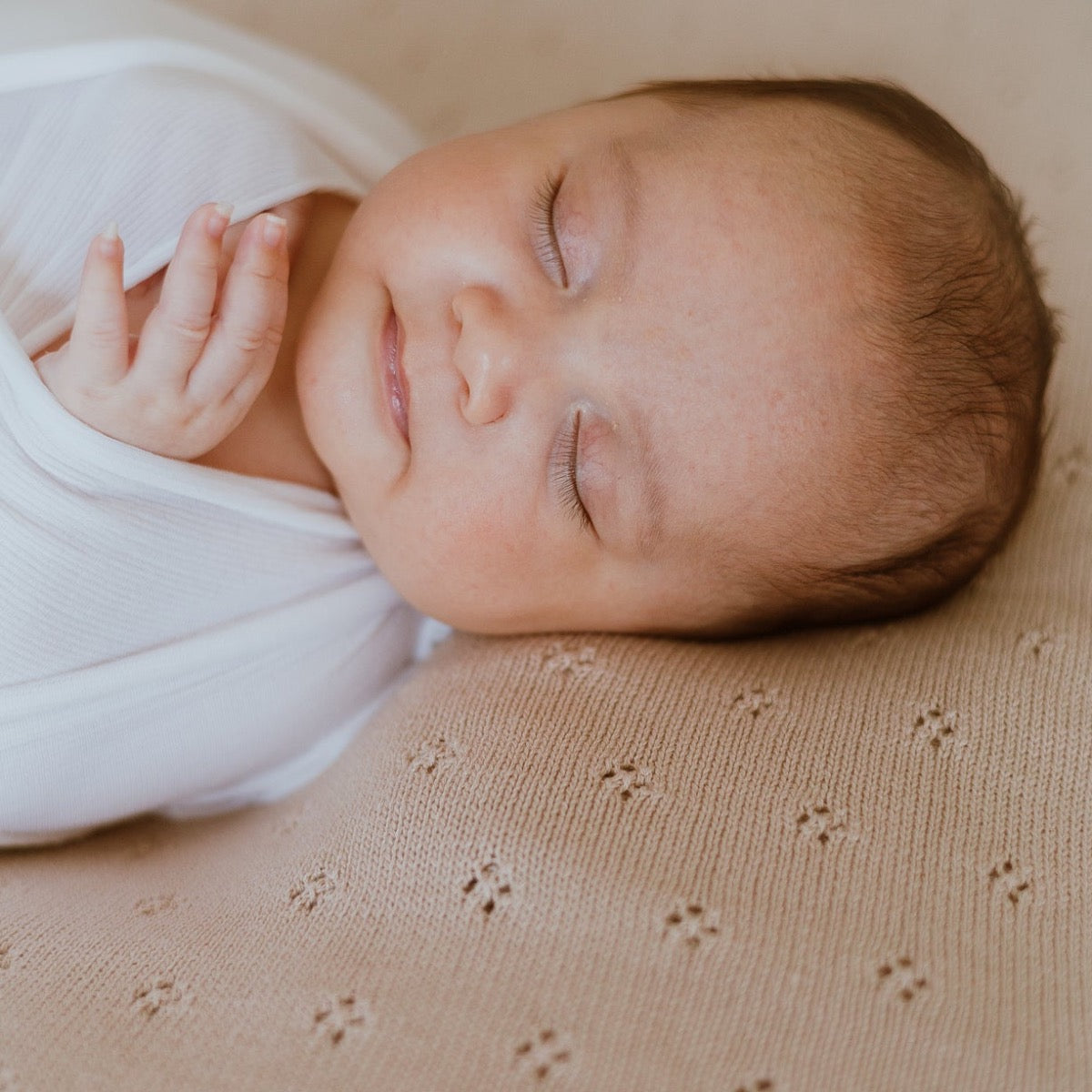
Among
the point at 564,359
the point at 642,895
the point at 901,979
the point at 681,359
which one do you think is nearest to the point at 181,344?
the point at 564,359

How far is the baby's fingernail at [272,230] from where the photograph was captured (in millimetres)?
914

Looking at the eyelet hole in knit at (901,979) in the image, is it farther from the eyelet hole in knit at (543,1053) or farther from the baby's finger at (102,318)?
the baby's finger at (102,318)

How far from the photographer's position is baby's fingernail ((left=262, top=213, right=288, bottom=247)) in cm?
91

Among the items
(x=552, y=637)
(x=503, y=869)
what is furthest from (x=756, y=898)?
(x=552, y=637)

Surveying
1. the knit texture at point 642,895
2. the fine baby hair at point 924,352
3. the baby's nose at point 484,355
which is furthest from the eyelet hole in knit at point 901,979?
the baby's nose at point 484,355

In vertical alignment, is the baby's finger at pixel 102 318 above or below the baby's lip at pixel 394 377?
above

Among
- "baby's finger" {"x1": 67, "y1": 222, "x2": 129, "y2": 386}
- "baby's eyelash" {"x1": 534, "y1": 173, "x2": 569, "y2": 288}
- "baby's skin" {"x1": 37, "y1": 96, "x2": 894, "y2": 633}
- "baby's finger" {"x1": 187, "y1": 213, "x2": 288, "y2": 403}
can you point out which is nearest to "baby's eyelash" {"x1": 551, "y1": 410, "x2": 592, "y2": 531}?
"baby's skin" {"x1": 37, "y1": 96, "x2": 894, "y2": 633}

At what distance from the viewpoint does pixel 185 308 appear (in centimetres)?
90

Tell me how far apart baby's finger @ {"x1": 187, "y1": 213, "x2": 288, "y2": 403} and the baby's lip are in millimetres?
111

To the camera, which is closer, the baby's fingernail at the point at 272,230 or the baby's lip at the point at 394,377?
the baby's fingernail at the point at 272,230

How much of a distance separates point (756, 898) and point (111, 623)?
70 cm

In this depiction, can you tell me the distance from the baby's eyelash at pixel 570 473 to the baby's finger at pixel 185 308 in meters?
0.35

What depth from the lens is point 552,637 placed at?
110 centimetres

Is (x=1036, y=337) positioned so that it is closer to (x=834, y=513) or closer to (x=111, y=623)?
(x=834, y=513)
